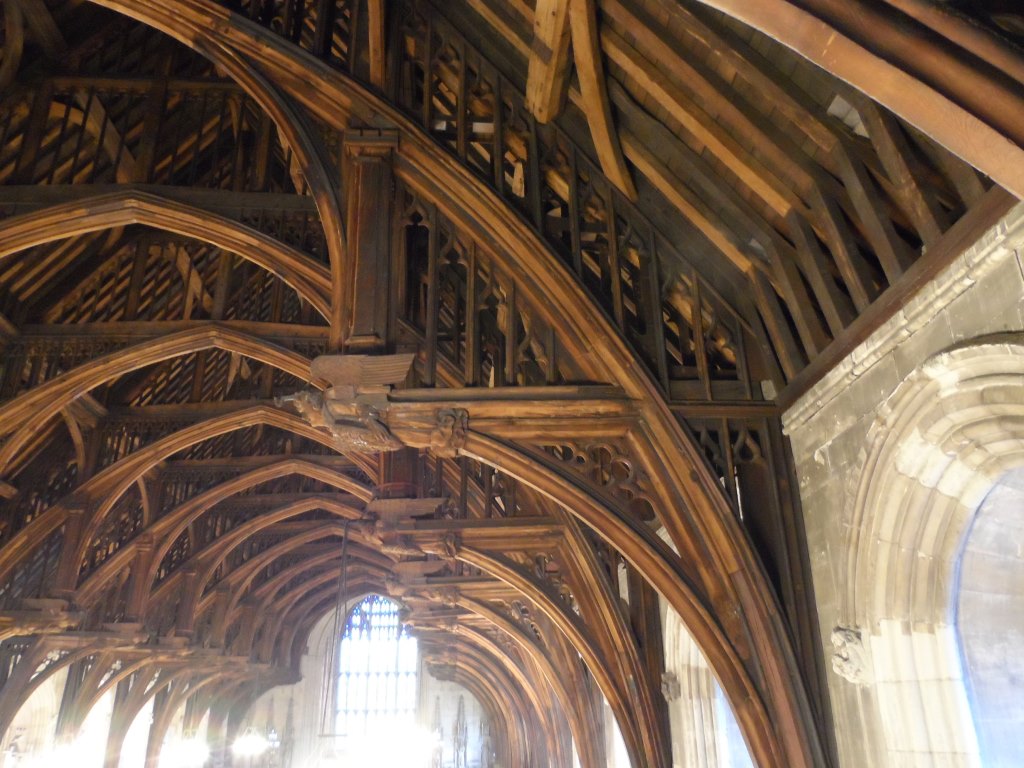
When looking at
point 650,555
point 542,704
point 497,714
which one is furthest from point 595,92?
point 497,714

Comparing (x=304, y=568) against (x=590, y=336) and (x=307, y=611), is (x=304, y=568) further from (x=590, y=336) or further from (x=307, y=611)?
(x=590, y=336)

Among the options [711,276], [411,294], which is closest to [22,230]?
[411,294]

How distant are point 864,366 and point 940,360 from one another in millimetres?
583

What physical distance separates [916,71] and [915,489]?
7.14 ft

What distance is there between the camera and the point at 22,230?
700 centimetres

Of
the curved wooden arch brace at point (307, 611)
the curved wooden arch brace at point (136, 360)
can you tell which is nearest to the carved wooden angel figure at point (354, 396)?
the curved wooden arch brace at point (136, 360)

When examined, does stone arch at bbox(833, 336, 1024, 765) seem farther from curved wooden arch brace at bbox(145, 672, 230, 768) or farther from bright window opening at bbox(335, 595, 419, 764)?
bright window opening at bbox(335, 595, 419, 764)

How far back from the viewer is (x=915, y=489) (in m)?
3.29

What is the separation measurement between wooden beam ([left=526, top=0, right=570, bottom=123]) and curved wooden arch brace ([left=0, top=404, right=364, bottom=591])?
21.3 feet

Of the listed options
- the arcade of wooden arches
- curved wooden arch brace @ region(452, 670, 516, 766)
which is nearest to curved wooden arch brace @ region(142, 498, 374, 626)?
the arcade of wooden arches

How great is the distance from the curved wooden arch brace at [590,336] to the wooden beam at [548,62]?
1.88 feet

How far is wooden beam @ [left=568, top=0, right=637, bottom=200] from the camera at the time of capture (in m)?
4.11

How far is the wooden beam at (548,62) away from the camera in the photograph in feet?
13.8

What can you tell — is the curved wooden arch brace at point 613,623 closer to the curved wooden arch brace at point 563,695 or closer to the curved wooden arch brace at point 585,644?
the curved wooden arch brace at point 585,644
